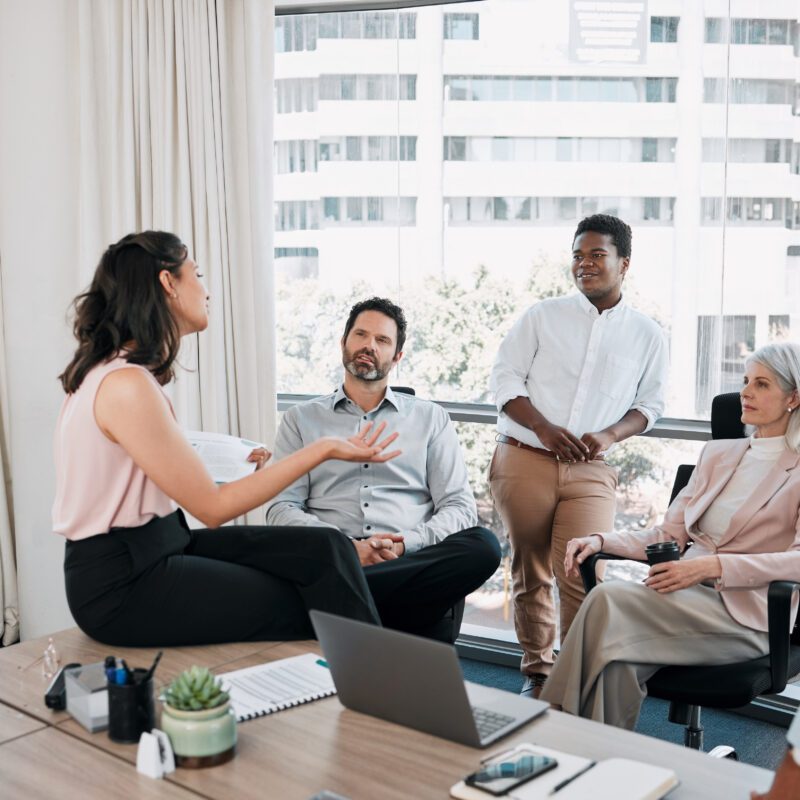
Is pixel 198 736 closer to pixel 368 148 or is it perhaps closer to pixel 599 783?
pixel 599 783

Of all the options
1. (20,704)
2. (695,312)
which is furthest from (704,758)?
(695,312)

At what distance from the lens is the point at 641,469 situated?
3.68 m

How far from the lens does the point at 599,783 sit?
137cm

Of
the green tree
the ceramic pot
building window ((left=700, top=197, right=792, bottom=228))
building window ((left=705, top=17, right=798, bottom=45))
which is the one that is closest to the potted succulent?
the ceramic pot

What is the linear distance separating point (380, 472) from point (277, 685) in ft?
4.66

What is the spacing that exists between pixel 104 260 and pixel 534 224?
6.58ft

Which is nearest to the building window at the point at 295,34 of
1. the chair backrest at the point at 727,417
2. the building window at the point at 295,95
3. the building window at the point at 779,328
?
the building window at the point at 295,95

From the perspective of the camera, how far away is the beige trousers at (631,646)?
7.99 feet

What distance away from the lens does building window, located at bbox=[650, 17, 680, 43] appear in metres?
3.49

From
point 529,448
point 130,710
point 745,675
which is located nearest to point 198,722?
point 130,710

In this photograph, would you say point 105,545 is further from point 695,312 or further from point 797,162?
point 797,162

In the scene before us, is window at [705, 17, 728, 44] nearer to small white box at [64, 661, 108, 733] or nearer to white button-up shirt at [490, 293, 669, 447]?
white button-up shirt at [490, 293, 669, 447]

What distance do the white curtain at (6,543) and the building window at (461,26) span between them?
207 centimetres

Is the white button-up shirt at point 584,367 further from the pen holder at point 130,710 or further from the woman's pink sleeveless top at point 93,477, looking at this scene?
the pen holder at point 130,710
